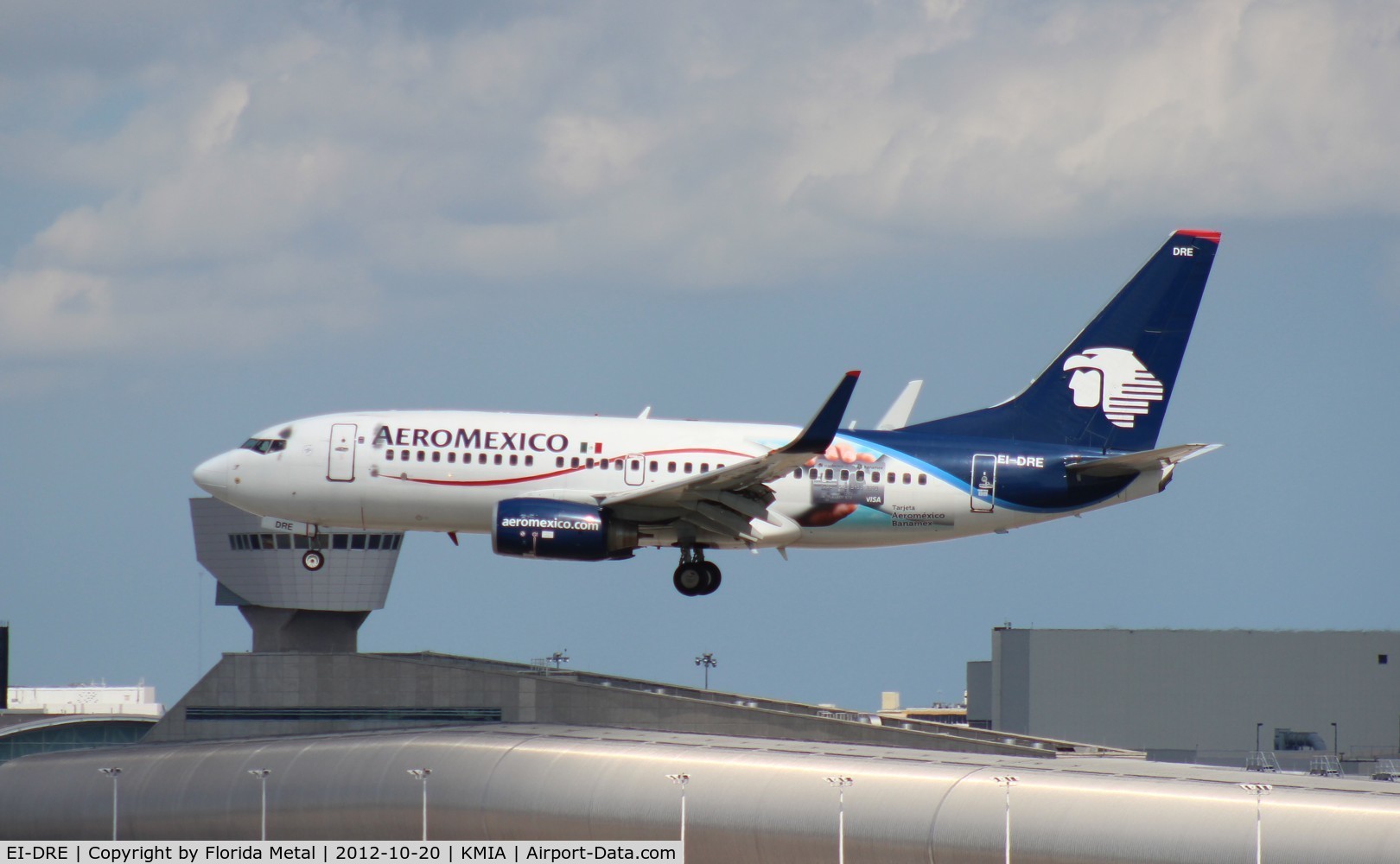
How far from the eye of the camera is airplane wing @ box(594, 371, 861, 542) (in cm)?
5612

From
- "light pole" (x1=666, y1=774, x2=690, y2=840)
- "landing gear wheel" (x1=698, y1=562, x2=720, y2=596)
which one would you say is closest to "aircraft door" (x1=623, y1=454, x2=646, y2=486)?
"landing gear wheel" (x1=698, y1=562, x2=720, y2=596)

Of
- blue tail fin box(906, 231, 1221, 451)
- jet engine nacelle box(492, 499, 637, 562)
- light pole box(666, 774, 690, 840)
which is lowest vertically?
light pole box(666, 774, 690, 840)

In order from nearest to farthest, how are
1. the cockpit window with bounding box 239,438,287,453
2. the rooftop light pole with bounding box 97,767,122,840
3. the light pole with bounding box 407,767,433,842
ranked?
the cockpit window with bounding box 239,438,287,453 < the light pole with bounding box 407,767,433,842 < the rooftop light pole with bounding box 97,767,122,840

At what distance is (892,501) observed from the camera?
195 ft

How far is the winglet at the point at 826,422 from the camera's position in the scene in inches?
2078

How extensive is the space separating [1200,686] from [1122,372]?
259 ft

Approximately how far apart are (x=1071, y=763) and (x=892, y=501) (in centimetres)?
1598

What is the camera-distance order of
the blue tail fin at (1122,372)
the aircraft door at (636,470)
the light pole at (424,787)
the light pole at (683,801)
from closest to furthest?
the aircraft door at (636,470), the blue tail fin at (1122,372), the light pole at (683,801), the light pole at (424,787)

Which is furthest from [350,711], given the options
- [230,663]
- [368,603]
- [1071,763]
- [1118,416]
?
[1118,416]

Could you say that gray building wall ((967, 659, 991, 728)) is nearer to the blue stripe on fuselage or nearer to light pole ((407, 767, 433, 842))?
light pole ((407, 767, 433, 842))

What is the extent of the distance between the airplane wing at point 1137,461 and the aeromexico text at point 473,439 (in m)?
15.9

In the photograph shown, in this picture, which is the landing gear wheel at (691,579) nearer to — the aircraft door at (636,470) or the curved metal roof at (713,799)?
the aircraft door at (636,470)

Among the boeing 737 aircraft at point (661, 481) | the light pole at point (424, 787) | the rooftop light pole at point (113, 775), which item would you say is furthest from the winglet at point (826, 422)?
the rooftop light pole at point (113, 775)

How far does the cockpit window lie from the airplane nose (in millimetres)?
871
